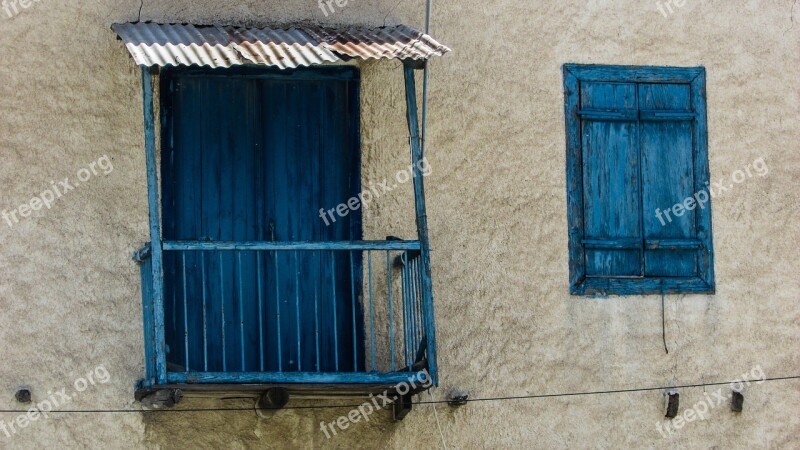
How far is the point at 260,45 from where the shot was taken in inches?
346

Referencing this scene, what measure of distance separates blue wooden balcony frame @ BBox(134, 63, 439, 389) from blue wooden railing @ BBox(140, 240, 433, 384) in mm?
256

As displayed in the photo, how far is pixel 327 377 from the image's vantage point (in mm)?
8641

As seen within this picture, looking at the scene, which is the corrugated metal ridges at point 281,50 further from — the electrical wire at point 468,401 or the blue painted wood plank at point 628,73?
the electrical wire at point 468,401

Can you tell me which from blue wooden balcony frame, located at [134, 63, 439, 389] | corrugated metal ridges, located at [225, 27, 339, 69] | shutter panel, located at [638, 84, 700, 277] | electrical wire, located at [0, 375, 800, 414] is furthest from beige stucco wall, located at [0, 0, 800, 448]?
corrugated metal ridges, located at [225, 27, 339, 69]

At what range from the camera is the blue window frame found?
968cm

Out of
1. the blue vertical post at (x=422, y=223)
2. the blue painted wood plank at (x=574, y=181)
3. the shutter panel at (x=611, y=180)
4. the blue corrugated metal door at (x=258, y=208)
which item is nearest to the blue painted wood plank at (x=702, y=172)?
the shutter panel at (x=611, y=180)

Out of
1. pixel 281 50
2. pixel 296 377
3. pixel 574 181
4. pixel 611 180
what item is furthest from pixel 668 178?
pixel 296 377

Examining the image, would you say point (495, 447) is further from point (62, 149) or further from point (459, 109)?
point (62, 149)

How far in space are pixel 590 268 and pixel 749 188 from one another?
1177 millimetres

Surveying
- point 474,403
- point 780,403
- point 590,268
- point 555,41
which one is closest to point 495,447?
point 474,403

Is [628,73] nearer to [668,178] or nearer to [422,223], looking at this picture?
[668,178]

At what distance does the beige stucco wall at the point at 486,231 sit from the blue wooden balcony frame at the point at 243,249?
34 cm

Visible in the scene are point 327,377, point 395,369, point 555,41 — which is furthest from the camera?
point 555,41

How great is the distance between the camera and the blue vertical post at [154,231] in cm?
848
